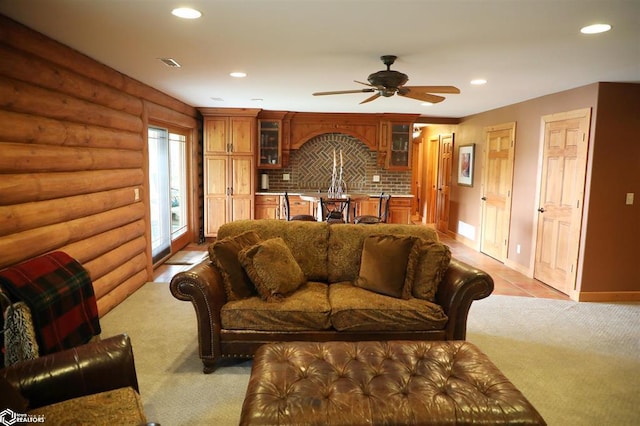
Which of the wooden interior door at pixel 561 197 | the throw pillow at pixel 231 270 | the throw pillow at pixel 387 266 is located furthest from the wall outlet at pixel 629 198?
the throw pillow at pixel 231 270

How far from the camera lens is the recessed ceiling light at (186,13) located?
2414 mm

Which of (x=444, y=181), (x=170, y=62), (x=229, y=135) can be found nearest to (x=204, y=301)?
(x=170, y=62)

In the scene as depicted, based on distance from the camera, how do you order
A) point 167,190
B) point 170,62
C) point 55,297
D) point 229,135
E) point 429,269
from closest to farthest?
1. point 55,297
2. point 429,269
3. point 170,62
4. point 167,190
5. point 229,135

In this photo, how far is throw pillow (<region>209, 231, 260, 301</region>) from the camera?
2.90 meters

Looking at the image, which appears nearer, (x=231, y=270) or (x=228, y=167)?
(x=231, y=270)

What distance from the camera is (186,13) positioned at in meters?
2.47

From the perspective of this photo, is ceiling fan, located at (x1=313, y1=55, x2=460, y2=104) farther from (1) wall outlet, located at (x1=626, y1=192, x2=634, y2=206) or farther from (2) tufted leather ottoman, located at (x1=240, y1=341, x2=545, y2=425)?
(1) wall outlet, located at (x1=626, y1=192, x2=634, y2=206)

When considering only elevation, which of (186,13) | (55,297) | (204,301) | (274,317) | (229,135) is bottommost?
(274,317)

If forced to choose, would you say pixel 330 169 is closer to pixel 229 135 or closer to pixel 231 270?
pixel 229 135

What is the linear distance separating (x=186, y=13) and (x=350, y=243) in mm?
2032

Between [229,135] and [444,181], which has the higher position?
[229,135]

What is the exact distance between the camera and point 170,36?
2951 millimetres

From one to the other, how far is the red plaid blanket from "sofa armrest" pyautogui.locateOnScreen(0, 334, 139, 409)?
605 millimetres

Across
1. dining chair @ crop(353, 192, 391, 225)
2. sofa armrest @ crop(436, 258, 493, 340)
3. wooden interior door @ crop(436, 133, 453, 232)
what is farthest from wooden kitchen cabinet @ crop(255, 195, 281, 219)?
sofa armrest @ crop(436, 258, 493, 340)
